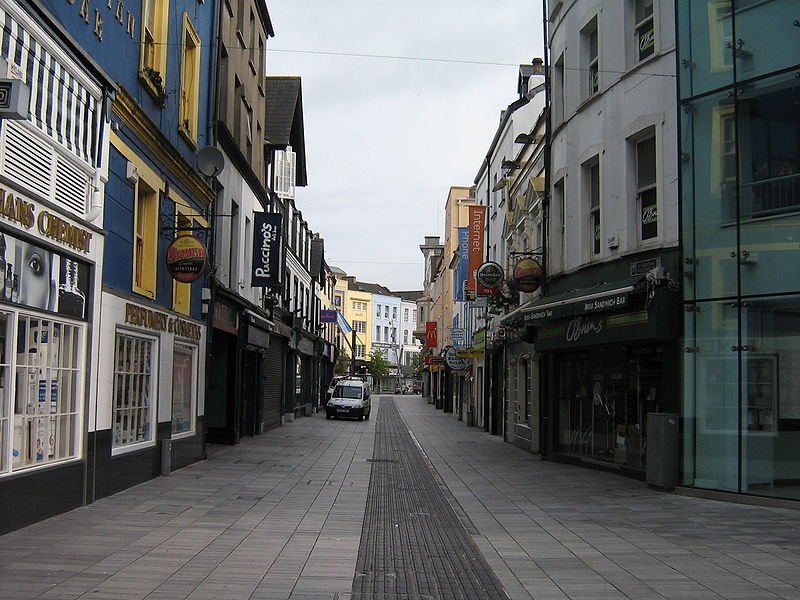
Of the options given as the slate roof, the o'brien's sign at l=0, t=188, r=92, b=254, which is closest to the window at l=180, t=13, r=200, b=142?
the o'brien's sign at l=0, t=188, r=92, b=254

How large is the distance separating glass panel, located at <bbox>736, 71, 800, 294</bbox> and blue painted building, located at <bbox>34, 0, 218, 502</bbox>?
8.70m

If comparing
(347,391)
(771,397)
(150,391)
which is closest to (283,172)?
(347,391)

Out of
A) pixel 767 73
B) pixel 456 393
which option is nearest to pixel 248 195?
pixel 767 73

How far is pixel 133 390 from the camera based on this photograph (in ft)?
45.4

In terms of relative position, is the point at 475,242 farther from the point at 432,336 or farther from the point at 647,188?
the point at 432,336

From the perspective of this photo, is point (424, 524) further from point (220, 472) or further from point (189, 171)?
point (189, 171)

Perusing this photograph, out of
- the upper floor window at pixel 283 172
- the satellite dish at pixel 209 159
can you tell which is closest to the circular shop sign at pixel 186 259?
the satellite dish at pixel 209 159

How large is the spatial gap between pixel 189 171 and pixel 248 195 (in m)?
8.60

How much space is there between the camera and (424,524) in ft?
36.4

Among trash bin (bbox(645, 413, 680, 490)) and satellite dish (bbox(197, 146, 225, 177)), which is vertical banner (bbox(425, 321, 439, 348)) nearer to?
satellite dish (bbox(197, 146, 225, 177))

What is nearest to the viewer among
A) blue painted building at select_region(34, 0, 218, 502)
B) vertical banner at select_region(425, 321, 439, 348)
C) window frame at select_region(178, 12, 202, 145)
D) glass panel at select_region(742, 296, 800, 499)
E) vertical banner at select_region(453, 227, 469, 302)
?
blue painted building at select_region(34, 0, 218, 502)

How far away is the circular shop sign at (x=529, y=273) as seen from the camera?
69.0 ft

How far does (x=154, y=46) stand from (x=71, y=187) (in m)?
4.70

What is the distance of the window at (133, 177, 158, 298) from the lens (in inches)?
561
